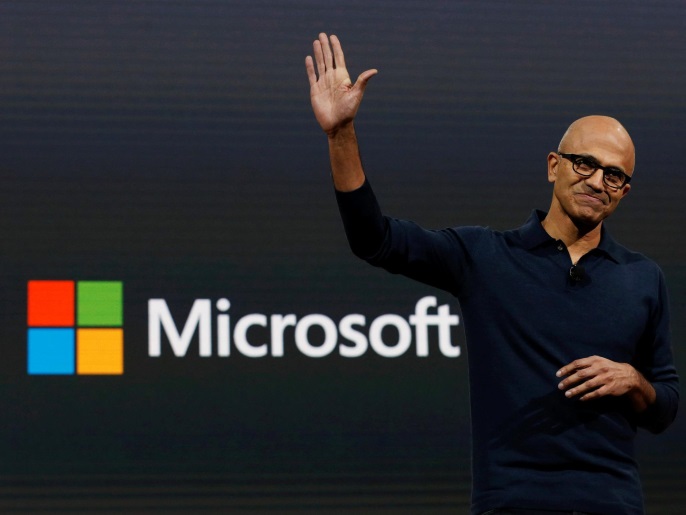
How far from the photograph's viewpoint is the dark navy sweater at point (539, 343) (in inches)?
66.8

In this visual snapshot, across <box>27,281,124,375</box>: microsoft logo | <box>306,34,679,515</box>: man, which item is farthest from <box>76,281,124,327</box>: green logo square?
<box>306,34,679,515</box>: man

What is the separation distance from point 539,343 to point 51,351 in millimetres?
1877

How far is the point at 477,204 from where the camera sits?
3418 mm

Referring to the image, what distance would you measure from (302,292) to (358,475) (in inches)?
23.2

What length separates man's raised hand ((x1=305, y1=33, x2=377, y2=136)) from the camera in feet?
5.51

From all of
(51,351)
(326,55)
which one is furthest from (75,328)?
(326,55)

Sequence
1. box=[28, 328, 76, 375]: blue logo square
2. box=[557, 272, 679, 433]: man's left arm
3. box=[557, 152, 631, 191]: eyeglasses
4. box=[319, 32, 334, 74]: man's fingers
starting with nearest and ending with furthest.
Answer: box=[557, 272, 679, 433]: man's left arm < box=[319, 32, 334, 74]: man's fingers < box=[557, 152, 631, 191]: eyeglasses < box=[28, 328, 76, 375]: blue logo square

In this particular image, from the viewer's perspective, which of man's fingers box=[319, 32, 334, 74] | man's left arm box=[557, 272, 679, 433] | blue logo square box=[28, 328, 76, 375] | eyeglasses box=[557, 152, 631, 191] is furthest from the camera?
blue logo square box=[28, 328, 76, 375]

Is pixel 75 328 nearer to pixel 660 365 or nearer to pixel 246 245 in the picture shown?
pixel 246 245

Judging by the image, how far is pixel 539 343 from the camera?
175 cm

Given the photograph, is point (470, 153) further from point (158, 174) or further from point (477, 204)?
point (158, 174)

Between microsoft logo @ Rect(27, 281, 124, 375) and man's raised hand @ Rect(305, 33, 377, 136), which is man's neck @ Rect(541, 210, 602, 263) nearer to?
man's raised hand @ Rect(305, 33, 377, 136)

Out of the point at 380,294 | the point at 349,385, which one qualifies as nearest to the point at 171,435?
the point at 349,385

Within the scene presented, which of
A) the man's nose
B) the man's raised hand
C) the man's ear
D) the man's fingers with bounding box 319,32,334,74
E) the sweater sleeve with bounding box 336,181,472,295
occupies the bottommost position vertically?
the sweater sleeve with bounding box 336,181,472,295
